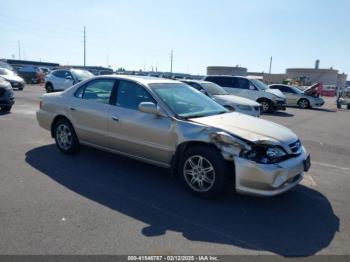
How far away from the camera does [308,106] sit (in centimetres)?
2230

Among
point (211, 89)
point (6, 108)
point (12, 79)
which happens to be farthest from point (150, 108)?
point (12, 79)

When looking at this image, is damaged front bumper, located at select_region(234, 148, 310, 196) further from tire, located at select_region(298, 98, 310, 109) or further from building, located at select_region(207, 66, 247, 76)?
building, located at select_region(207, 66, 247, 76)

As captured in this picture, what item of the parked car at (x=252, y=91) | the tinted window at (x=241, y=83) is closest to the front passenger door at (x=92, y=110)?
the parked car at (x=252, y=91)

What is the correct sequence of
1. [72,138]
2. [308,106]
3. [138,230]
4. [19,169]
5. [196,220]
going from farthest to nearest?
[308,106] < [72,138] < [19,169] < [196,220] < [138,230]

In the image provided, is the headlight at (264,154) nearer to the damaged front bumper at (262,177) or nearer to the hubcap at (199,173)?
the damaged front bumper at (262,177)

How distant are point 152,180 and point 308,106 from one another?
1927 cm

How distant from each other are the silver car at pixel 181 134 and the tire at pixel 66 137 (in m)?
0.01

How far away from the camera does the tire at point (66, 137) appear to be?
645 cm

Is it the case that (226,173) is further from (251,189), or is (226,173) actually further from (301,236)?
(301,236)

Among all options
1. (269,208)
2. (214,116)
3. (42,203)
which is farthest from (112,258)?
(214,116)

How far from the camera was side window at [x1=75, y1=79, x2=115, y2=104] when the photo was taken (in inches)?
234

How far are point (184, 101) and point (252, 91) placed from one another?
12380 millimetres

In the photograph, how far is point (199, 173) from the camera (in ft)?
15.3

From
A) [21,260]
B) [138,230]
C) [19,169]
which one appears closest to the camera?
[21,260]
